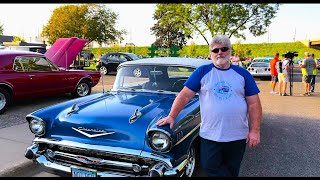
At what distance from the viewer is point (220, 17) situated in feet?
103

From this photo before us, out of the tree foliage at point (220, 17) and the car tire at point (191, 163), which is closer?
the car tire at point (191, 163)

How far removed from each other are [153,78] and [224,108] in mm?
2261

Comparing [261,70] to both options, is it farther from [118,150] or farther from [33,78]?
[118,150]

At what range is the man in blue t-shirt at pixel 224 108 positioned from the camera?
280 centimetres

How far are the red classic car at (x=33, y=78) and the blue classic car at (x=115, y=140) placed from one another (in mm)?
3925

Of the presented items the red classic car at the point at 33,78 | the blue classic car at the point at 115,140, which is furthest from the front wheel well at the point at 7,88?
the blue classic car at the point at 115,140

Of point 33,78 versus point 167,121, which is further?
point 33,78

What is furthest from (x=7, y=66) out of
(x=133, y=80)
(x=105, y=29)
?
(x=105, y=29)

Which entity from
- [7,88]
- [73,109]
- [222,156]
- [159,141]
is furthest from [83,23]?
[222,156]

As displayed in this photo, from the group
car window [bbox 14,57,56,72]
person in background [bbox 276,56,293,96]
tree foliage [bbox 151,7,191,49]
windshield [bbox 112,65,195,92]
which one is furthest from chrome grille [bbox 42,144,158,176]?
tree foliage [bbox 151,7,191,49]

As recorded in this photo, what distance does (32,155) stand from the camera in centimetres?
366

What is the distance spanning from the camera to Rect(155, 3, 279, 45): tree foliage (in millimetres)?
31391

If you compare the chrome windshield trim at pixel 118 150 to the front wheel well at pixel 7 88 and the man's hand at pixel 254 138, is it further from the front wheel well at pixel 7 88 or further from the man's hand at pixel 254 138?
the front wheel well at pixel 7 88

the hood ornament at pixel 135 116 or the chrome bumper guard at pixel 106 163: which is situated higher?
the hood ornament at pixel 135 116
